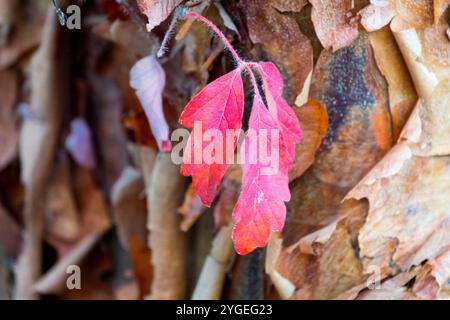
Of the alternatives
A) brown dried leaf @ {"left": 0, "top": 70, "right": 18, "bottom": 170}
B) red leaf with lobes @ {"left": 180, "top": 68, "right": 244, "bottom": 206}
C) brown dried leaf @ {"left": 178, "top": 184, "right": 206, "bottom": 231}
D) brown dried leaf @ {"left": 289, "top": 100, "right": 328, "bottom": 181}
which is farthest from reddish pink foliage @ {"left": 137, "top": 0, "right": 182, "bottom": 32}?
brown dried leaf @ {"left": 0, "top": 70, "right": 18, "bottom": 170}

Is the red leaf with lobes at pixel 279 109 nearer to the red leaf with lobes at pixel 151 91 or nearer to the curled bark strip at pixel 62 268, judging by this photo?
the red leaf with lobes at pixel 151 91

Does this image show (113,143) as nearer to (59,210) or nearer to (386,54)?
(59,210)

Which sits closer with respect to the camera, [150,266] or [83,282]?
[150,266]

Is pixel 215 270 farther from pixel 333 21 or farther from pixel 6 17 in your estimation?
pixel 6 17

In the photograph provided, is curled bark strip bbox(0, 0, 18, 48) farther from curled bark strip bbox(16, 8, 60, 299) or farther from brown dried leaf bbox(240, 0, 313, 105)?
brown dried leaf bbox(240, 0, 313, 105)

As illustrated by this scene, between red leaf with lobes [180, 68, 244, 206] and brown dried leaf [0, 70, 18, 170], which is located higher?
brown dried leaf [0, 70, 18, 170]

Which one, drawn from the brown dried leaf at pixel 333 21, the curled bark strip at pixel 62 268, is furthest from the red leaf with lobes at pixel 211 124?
the curled bark strip at pixel 62 268

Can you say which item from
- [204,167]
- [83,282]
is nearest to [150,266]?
[83,282]
